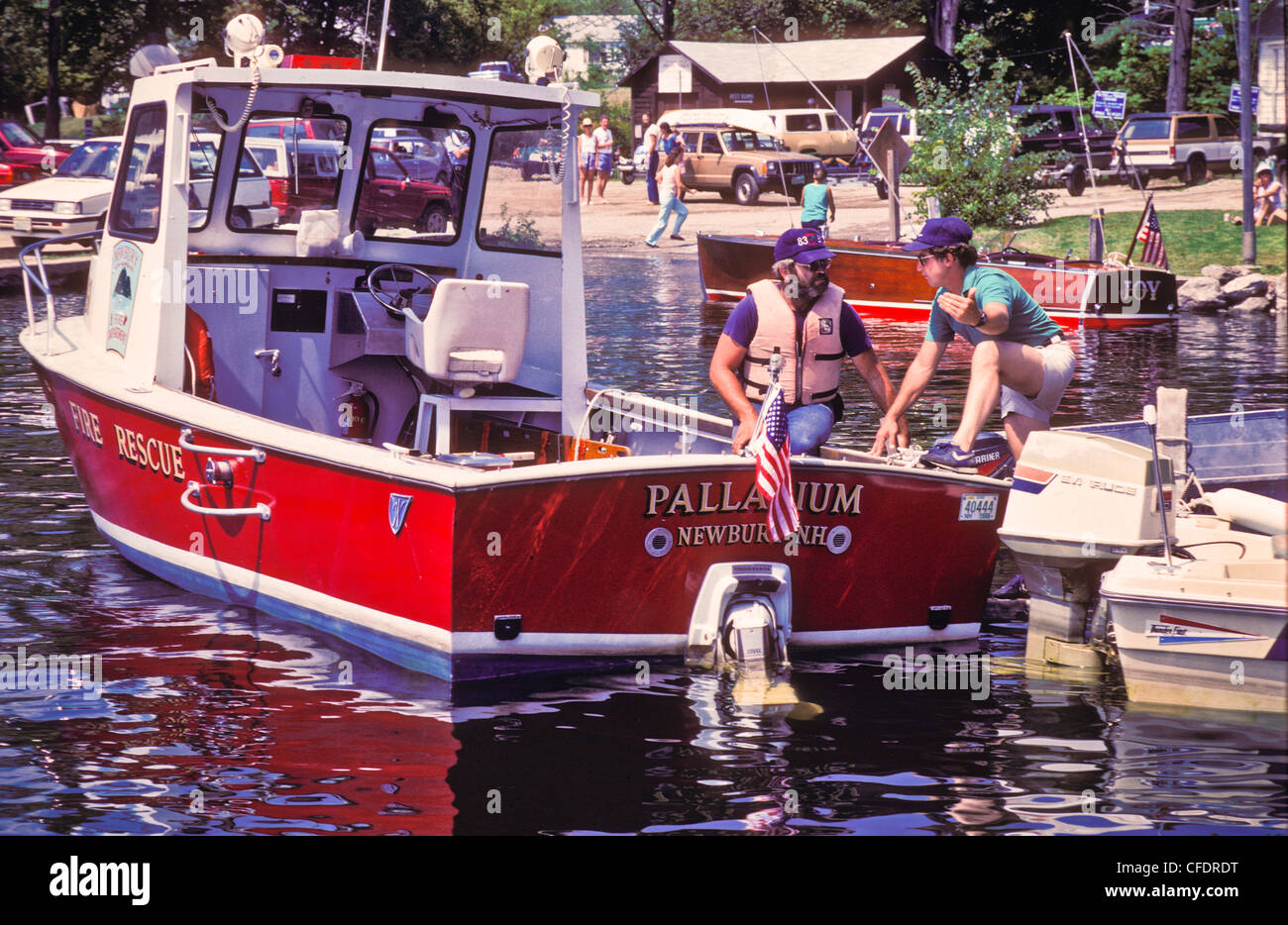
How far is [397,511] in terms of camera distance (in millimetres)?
6320

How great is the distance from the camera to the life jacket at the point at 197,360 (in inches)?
317

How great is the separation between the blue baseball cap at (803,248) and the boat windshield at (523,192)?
1644mm

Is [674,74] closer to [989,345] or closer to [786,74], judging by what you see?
[786,74]

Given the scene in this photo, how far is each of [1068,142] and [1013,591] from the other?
31051 millimetres

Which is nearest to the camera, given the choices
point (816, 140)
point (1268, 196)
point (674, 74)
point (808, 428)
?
point (808, 428)

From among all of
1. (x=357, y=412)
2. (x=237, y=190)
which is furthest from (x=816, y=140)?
(x=237, y=190)

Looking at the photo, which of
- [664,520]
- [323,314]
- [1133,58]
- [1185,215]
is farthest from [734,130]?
[664,520]

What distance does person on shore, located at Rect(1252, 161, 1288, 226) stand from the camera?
2641 cm

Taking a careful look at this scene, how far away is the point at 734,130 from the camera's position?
119 feet

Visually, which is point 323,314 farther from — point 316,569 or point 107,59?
point 107,59

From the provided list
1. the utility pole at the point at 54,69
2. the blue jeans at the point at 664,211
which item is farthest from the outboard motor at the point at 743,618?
the utility pole at the point at 54,69

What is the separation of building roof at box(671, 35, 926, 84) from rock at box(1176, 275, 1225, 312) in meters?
28.4

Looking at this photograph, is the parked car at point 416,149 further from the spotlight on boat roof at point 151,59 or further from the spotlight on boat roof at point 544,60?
the spotlight on boat roof at point 151,59

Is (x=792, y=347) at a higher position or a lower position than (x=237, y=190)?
lower
